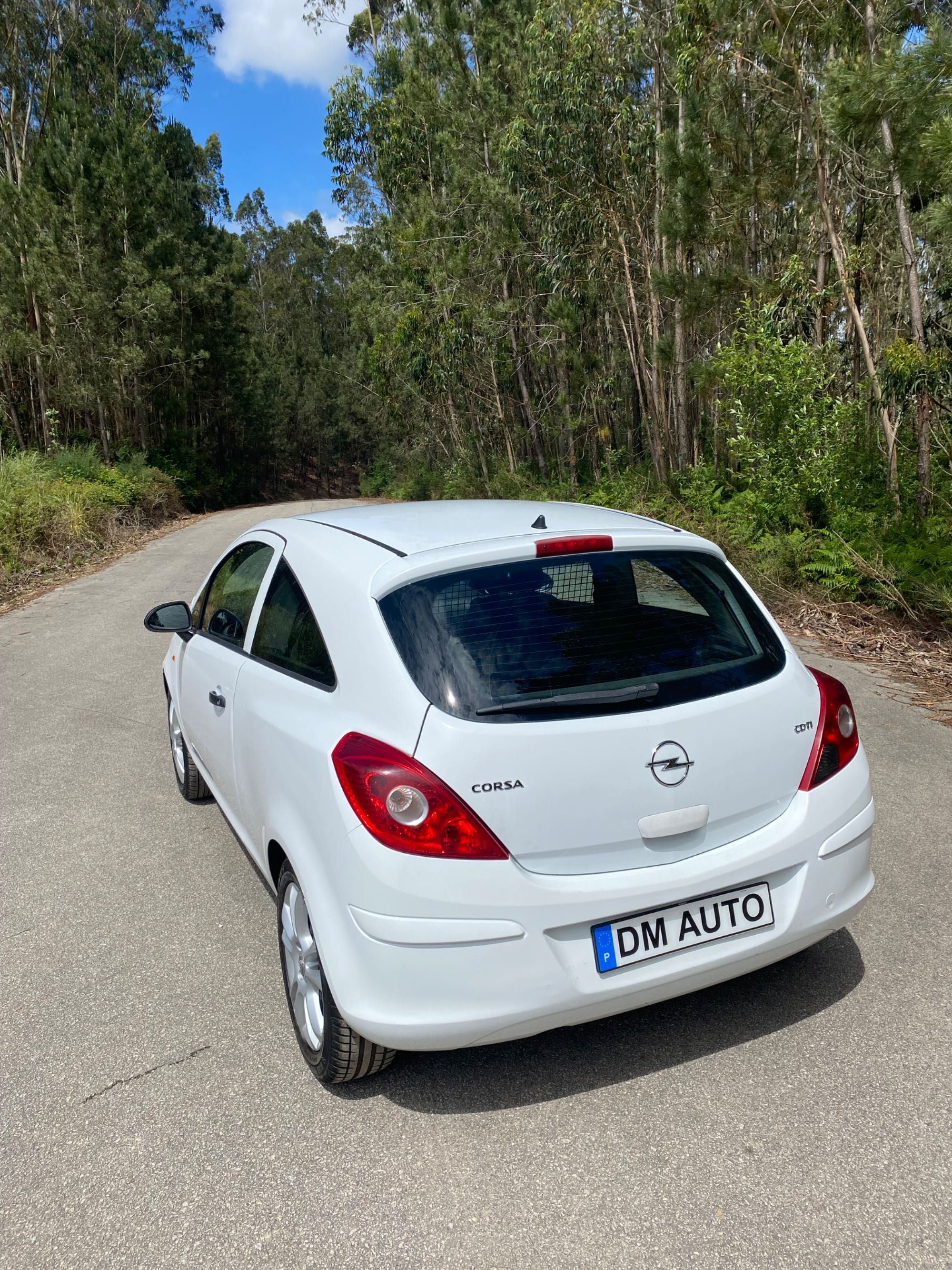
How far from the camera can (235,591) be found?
159 inches

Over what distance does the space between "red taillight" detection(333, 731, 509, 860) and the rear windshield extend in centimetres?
20

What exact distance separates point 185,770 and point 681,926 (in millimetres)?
3250

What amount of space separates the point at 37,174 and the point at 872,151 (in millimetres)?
25969

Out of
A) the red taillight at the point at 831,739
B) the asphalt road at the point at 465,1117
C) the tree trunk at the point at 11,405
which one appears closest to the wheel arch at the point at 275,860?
the asphalt road at the point at 465,1117

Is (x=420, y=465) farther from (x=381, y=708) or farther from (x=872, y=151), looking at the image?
(x=381, y=708)

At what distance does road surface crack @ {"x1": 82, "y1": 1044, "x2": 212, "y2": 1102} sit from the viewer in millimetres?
2744

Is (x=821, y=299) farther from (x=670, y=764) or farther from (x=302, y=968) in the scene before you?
(x=302, y=968)

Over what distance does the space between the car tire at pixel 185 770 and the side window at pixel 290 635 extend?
1.64 m

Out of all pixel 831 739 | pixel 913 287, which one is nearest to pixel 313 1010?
pixel 831 739

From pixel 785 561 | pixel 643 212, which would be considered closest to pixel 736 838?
pixel 785 561

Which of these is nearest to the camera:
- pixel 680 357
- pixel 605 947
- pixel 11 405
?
A: pixel 605 947

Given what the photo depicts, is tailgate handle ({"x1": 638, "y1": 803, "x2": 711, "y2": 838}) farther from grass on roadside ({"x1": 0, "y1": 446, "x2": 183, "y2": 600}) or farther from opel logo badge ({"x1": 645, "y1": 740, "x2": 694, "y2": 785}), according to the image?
grass on roadside ({"x1": 0, "y1": 446, "x2": 183, "y2": 600})

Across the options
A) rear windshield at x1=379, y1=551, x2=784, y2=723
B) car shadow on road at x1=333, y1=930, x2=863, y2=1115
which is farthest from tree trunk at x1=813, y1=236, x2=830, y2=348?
car shadow on road at x1=333, y1=930, x2=863, y2=1115

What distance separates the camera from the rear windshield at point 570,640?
2.51 m
